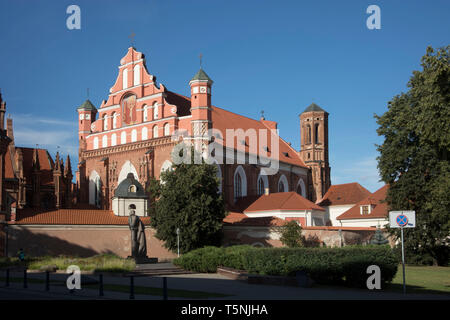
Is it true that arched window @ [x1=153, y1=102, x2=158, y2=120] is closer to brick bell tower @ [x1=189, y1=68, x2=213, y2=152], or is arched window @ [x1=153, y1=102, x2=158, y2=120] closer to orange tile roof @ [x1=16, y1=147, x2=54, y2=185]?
brick bell tower @ [x1=189, y1=68, x2=213, y2=152]

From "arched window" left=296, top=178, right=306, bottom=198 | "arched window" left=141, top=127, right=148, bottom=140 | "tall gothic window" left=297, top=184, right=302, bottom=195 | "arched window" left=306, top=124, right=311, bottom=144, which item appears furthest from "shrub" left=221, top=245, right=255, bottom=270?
"arched window" left=306, top=124, right=311, bottom=144

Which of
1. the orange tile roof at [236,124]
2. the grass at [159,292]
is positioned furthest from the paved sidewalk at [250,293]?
the orange tile roof at [236,124]

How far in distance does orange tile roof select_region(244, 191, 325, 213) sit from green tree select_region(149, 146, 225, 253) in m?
14.2

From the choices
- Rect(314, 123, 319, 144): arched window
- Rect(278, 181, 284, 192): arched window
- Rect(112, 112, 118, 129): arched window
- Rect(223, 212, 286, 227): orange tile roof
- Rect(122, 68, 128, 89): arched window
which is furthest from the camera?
Rect(314, 123, 319, 144): arched window

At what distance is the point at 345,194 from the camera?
237 feet

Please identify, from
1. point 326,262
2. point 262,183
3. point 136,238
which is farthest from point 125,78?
point 326,262

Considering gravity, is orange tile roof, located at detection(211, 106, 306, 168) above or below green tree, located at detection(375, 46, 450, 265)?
above

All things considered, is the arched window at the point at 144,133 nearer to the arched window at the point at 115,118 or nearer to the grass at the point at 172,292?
the arched window at the point at 115,118

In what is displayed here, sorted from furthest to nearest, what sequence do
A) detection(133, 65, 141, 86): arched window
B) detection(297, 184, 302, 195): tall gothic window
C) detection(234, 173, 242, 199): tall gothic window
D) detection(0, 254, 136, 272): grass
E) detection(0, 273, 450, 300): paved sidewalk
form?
detection(297, 184, 302, 195): tall gothic window → detection(234, 173, 242, 199): tall gothic window → detection(133, 65, 141, 86): arched window → detection(0, 254, 136, 272): grass → detection(0, 273, 450, 300): paved sidewalk

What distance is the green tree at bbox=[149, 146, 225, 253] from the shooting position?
41750 millimetres

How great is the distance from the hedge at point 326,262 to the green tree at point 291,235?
58.1 ft

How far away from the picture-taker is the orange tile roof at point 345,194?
2783 inches
